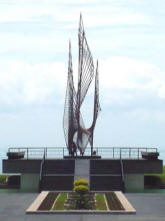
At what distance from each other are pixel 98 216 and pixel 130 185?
16.1m

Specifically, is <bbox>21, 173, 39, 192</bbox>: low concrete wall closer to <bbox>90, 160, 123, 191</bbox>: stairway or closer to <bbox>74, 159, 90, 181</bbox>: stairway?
<bbox>74, 159, 90, 181</bbox>: stairway

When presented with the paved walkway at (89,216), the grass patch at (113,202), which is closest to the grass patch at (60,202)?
the paved walkway at (89,216)

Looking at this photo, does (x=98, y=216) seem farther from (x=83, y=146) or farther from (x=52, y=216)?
(x=83, y=146)

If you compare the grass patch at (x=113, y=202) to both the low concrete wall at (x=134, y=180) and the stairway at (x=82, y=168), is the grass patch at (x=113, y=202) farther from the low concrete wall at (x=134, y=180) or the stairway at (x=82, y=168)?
the low concrete wall at (x=134, y=180)

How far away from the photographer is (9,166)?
43031mm

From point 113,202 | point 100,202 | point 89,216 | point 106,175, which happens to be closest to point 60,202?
point 100,202

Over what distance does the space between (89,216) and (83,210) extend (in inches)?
41.3

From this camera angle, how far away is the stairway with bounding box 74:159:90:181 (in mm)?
40906

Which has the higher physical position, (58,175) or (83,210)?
(58,175)

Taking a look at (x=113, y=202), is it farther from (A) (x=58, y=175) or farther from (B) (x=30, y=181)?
(B) (x=30, y=181)

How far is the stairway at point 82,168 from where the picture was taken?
4091cm

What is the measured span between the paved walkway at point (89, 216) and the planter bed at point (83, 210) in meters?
0.54

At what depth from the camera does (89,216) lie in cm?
2728

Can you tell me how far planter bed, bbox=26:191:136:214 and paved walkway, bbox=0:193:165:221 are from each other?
54cm
